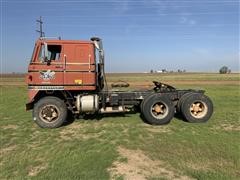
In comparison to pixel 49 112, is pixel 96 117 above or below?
below

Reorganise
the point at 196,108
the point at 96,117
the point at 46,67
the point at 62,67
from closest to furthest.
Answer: the point at 46,67, the point at 62,67, the point at 196,108, the point at 96,117

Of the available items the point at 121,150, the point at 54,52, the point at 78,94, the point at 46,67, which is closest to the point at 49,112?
the point at 78,94

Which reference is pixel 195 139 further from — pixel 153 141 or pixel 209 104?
pixel 209 104

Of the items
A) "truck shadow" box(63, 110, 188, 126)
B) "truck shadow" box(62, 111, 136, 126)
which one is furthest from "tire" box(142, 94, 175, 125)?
"truck shadow" box(62, 111, 136, 126)

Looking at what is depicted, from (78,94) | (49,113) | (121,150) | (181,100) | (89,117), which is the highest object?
(78,94)

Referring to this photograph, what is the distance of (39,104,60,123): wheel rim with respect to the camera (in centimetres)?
930

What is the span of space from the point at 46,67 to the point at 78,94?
1.45m

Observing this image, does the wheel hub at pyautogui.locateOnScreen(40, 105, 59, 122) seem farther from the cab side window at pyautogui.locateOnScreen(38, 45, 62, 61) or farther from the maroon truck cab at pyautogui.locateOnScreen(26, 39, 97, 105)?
the cab side window at pyautogui.locateOnScreen(38, 45, 62, 61)

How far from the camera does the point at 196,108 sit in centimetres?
995

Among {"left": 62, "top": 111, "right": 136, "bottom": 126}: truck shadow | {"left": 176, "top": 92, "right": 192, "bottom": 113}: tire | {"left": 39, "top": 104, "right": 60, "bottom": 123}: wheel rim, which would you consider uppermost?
{"left": 176, "top": 92, "right": 192, "bottom": 113}: tire

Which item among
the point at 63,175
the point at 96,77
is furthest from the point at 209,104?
the point at 63,175

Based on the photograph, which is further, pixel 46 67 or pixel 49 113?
pixel 49 113

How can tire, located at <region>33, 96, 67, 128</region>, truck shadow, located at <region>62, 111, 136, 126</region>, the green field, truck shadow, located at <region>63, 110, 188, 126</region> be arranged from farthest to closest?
truck shadow, located at <region>62, 111, 136, 126</region>, truck shadow, located at <region>63, 110, 188, 126</region>, tire, located at <region>33, 96, 67, 128</region>, the green field

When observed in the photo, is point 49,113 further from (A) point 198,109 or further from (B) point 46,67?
(A) point 198,109
